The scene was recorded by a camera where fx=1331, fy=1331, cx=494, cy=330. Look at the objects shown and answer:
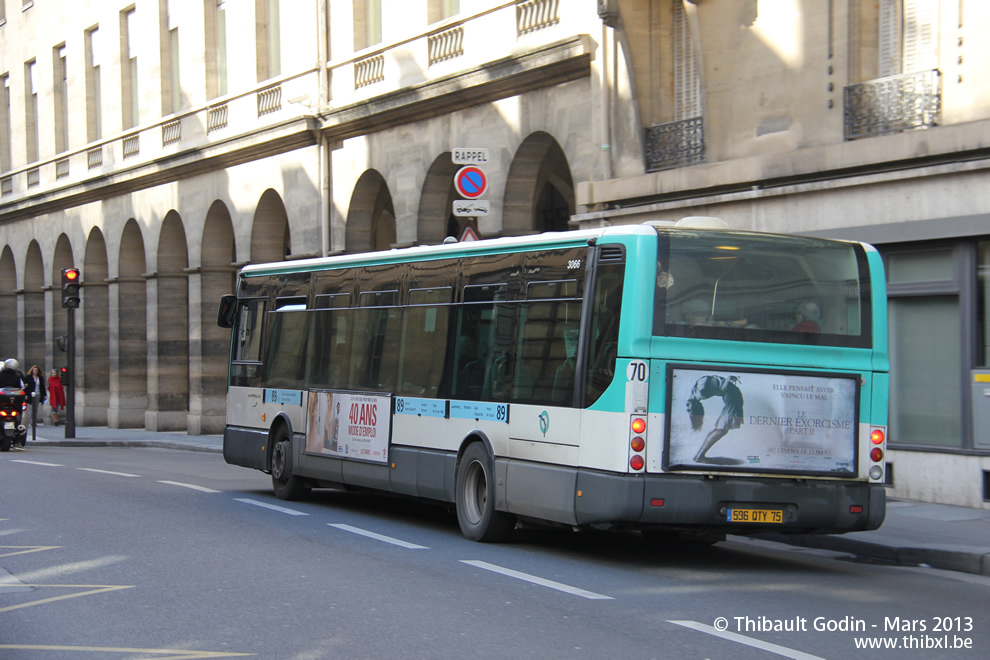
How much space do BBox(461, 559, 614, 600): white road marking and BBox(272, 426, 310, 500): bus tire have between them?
546 cm

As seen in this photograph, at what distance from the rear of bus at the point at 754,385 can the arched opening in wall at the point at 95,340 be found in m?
31.8

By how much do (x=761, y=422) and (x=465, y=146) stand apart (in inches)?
534

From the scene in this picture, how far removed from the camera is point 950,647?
7109 mm

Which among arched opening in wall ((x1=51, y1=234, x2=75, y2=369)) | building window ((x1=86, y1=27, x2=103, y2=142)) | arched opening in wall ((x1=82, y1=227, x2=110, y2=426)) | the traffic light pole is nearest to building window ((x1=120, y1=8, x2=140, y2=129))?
building window ((x1=86, y1=27, x2=103, y2=142))

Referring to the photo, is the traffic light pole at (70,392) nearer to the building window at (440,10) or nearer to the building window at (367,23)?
the building window at (367,23)

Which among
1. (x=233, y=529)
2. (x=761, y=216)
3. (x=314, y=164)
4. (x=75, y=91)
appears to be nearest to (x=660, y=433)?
(x=233, y=529)

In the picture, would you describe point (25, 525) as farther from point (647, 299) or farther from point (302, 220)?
point (302, 220)

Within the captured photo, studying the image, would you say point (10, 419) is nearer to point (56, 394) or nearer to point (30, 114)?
point (56, 394)

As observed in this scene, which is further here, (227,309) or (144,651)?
(227,309)

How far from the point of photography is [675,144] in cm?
1884

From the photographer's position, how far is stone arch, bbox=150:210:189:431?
34375mm

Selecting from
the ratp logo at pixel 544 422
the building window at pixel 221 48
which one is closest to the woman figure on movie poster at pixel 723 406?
the ratp logo at pixel 544 422

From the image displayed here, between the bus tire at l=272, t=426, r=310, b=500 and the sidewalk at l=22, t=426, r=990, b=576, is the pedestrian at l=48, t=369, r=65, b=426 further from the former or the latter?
the sidewalk at l=22, t=426, r=990, b=576

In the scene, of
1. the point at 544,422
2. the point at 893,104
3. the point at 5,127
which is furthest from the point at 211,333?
the point at 544,422
